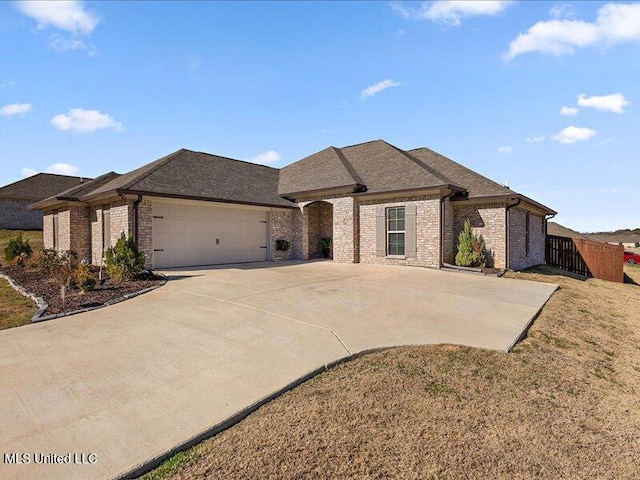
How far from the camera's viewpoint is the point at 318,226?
17750 millimetres

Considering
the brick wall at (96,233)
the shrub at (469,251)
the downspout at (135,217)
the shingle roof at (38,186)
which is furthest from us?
the shingle roof at (38,186)

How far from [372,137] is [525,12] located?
1107 centimetres

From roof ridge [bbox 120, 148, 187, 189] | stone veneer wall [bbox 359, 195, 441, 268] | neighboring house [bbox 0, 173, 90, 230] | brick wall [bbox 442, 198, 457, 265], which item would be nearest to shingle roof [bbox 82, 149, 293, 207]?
roof ridge [bbox 120, 148, 187, 189]

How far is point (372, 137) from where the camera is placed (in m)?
19.2

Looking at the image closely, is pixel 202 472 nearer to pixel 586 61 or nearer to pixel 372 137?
pixel 586 61

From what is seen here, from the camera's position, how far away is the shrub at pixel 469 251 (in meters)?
12.7

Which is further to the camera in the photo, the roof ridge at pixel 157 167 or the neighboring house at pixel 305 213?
the neighboring house at pixel 305 213

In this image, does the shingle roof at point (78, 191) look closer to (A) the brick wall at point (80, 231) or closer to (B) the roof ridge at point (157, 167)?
(A) the brick wall at point (80, 231)

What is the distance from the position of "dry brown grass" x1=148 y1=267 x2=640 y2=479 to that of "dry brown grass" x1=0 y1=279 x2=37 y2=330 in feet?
19.0

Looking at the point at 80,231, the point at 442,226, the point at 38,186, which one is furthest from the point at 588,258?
the point at 38,186

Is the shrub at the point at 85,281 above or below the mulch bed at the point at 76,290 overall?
above

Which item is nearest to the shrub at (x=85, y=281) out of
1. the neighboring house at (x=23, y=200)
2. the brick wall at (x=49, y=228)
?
the brick wall at (x=49, y=228)

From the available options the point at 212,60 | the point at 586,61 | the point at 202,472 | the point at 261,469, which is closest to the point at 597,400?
the point at 261,469

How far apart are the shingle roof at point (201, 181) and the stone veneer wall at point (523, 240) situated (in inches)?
404
